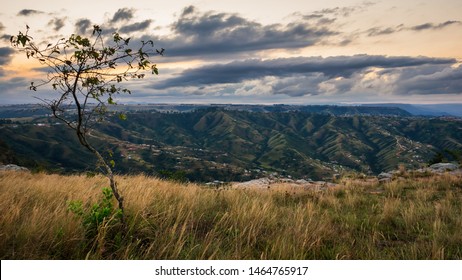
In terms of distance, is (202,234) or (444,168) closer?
(202,234)

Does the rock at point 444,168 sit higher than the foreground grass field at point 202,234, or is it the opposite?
the foreground grass field at point 202,234

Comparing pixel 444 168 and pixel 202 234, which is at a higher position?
pixel 202 234

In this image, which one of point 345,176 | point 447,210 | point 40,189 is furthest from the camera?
point 345,176

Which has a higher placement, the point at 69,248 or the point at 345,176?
the point at 69,248

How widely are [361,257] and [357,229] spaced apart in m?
1.96

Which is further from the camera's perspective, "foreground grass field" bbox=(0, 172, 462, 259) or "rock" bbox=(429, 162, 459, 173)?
"rock" bbox=(429, 162, 459, 173)

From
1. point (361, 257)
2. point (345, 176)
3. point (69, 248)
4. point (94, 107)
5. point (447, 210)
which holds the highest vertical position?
point (94, 107)

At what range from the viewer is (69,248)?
13.8ft

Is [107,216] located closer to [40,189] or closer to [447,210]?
[40,189]

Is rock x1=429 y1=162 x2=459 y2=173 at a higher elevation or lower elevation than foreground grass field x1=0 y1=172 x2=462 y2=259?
lower

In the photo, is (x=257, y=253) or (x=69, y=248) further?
(x=257, y=253)

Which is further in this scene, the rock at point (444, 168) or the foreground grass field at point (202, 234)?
the rock at point (444, 168)
